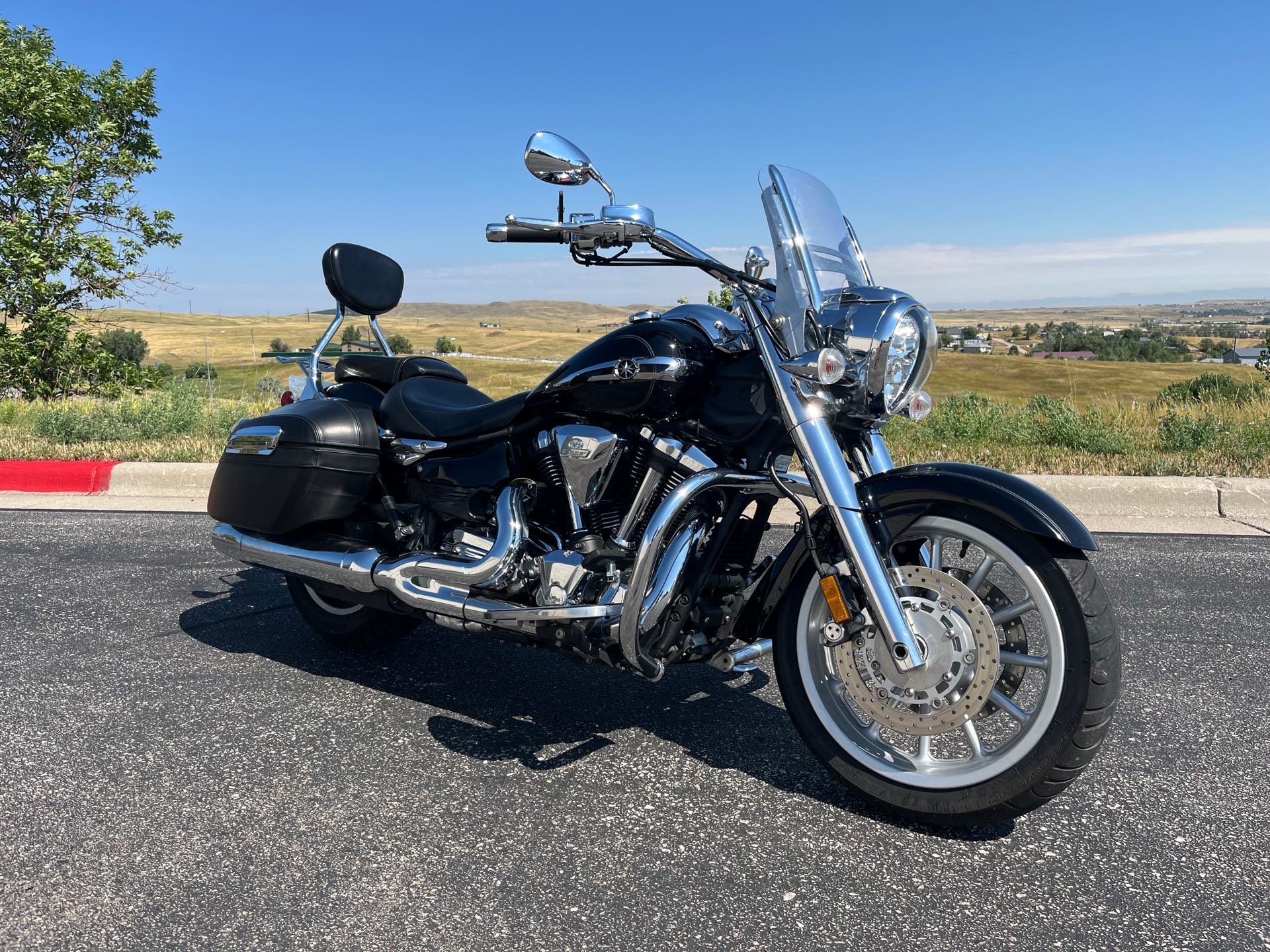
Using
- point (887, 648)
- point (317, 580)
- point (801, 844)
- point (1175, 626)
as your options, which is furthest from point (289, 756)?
point (1175, 626)

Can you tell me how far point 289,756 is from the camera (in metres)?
3.12

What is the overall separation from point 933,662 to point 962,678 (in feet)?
0.27

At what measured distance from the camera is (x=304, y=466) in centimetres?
370

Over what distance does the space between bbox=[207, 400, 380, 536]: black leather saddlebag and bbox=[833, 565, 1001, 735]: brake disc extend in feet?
6.60

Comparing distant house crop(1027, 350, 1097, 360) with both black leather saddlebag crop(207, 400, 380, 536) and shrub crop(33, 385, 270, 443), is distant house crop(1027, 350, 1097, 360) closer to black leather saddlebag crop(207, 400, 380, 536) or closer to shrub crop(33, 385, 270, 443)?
shrub crop(33, 385, 270, 443)

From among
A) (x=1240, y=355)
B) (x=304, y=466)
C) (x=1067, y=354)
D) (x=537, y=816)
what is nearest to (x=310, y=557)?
(x=304, y=466)

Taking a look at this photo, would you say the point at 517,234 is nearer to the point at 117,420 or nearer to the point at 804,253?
the point at 804,253

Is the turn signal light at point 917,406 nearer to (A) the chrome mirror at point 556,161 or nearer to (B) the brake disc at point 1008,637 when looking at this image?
(B) the brake disc at point 1008,637

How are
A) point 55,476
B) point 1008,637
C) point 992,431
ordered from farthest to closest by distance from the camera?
point 992,431 < point 55,476 < point 1008,637

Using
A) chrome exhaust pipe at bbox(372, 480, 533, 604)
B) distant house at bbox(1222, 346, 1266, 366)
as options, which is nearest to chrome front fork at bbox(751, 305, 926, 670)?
chrome exhaust pipe at bbox(372, 480, 533, 604)

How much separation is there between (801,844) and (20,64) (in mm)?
17190

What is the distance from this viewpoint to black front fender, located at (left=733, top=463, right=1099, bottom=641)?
245 cm

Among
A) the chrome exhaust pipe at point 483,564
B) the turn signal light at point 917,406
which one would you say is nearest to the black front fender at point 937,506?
the turn signal light at point 917,406

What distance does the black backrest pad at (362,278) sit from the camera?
4008 millimetres
